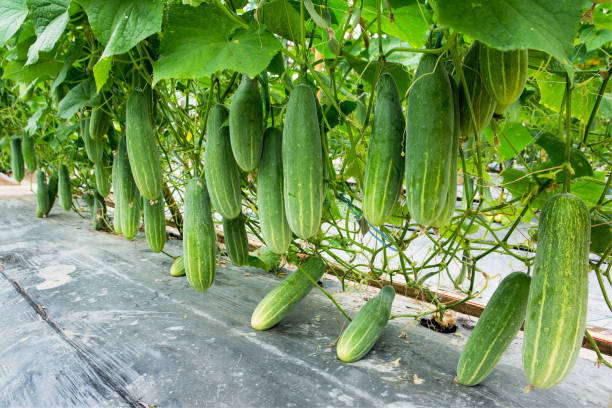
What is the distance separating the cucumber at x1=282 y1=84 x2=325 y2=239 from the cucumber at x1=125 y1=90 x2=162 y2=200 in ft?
1.83

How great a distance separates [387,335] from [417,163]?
922 millimetres

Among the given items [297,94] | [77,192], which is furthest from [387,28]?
[77,192]

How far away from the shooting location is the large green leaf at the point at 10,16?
3.92 ft

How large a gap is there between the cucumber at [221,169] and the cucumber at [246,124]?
0.08 m

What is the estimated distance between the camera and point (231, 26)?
997 mm

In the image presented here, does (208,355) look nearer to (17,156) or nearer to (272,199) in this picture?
(272,199)

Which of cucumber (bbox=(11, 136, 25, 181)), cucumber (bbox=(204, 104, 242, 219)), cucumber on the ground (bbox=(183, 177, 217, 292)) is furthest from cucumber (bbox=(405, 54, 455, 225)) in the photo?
cucumber (bbox=(11, 136, 25, 181))

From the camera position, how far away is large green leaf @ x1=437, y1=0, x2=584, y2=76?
59 cm

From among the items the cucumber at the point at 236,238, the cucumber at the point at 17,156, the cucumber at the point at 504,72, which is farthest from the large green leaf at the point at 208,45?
the cucumber at the point at 17,156

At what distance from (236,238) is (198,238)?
238 millimetres

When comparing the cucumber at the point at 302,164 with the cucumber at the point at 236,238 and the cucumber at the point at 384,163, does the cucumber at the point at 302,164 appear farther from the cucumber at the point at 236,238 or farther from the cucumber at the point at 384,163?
the cucumber at the point at 236,238

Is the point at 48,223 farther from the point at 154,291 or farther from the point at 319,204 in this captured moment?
the point at 319,204

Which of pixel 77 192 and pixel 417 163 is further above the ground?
pixel 417 163

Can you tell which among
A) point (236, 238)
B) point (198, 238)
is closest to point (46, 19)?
point (198, 238)
